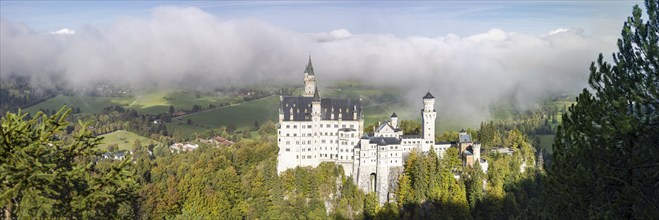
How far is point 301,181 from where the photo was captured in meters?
86.1

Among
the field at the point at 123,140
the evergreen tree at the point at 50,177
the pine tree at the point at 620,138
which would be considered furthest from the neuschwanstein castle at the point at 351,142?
the field at the point at 123,140

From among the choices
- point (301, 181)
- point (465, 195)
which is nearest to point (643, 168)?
point (465, 195)

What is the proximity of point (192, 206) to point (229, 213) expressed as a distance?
19.8 ft

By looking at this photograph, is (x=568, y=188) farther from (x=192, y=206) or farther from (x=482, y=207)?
(x=192, y=206)

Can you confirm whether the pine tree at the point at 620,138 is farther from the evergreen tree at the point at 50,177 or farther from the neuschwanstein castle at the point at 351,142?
the neuschwanstein castle at the point at 351,142

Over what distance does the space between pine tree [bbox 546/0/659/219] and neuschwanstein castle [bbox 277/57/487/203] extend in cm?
6063

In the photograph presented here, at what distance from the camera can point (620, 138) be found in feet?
72.3

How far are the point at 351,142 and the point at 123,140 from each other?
122 meters

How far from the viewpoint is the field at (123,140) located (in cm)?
17746

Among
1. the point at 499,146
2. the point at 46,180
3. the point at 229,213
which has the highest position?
the point at 46,180

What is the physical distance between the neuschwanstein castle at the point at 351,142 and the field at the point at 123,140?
341ft

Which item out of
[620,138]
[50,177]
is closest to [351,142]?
[620,138]

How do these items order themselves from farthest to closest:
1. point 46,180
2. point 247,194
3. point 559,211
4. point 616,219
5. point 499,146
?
point 499,146
point 247,194
point 559,211
point 616,219
point 46,180

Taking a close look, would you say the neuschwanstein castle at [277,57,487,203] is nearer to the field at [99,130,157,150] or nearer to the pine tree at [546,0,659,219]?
the pine tree at [546,0,659,219]
